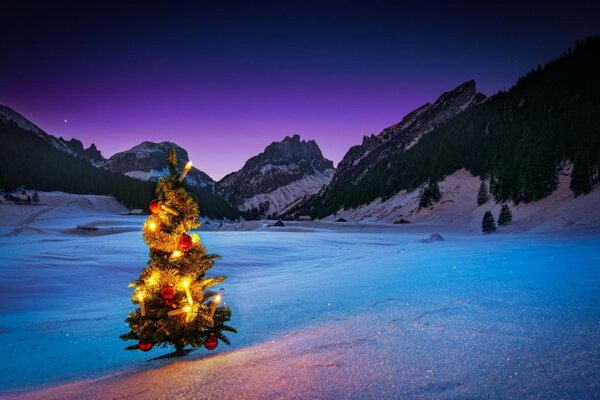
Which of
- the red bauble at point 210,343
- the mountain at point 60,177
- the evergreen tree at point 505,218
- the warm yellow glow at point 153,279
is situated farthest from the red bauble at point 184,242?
the mountain at point 60,177

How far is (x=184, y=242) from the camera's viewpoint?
541 centimetres

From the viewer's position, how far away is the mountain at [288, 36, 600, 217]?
53.9 m

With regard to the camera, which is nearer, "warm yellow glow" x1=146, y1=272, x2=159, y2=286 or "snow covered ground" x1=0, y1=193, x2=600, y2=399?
"snow covered ground" x1=0, y1=193, x2=600, y2=399

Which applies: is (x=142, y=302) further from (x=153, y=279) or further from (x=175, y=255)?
(x=175, y=255)

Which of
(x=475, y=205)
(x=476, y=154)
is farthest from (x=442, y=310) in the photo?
(x=476, y=154)

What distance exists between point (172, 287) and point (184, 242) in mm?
759

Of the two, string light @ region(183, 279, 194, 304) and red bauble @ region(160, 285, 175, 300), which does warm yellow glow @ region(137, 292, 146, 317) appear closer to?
red bauble @ region(160, 285, 175, 300)

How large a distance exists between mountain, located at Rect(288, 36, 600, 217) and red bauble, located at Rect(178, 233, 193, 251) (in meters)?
58.1

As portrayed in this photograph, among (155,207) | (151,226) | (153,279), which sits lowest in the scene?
(153,279)

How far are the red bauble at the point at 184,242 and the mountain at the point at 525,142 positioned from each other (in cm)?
5813

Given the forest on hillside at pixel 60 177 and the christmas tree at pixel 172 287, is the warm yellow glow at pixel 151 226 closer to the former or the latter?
the christmas tree at pixel 172 287

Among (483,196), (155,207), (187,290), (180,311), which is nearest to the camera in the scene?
(180,311)

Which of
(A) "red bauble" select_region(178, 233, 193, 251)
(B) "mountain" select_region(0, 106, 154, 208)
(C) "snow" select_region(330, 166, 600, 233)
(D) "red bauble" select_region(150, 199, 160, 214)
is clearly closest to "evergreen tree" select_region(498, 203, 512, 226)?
(C) "snow" select_region(330, 166, 600, 233)

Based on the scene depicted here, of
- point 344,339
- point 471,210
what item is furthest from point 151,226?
point 471,210
